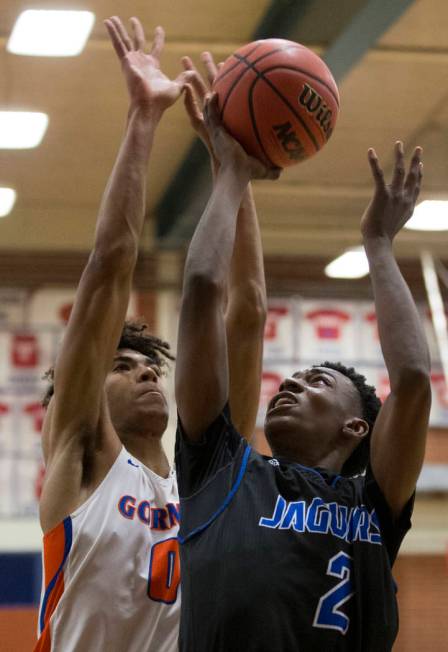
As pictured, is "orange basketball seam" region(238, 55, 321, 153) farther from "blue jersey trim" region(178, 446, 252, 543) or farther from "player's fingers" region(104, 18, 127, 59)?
"blue jersey trim" region(178, 446, 252, 543)

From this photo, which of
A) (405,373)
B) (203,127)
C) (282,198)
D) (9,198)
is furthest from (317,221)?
(405,373)

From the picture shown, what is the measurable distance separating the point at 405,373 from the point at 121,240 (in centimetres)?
111

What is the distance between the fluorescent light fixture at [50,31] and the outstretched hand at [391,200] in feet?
13.7

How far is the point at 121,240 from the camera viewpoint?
366 centimetres

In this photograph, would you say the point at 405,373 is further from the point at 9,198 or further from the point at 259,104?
the point at 9,198

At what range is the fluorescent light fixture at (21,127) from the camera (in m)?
8.84

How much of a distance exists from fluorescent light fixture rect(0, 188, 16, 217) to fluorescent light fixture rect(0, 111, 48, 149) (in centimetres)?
183

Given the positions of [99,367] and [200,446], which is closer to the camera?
[200,446]

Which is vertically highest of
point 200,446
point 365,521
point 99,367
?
point 99,367

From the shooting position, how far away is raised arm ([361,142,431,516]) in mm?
3016

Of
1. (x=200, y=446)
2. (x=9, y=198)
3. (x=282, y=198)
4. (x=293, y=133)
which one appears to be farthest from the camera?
(x=282, y=198)

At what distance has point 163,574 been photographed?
11.8 ft

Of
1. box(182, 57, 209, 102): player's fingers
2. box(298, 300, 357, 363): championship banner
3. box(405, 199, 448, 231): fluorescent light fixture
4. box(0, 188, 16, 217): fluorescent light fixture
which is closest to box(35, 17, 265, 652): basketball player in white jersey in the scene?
box(182, 57, 209, 102): player's fingers

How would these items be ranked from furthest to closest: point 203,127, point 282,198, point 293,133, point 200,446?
point 282,198
point 203,127
point 293,133
point 200,446
